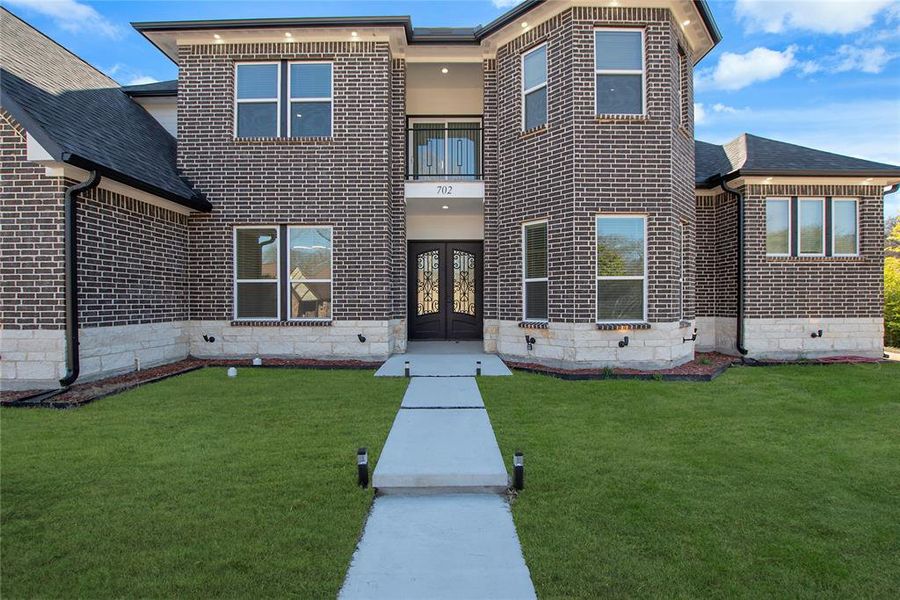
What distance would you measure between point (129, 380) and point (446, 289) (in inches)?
281

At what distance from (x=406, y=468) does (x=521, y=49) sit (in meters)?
8.62

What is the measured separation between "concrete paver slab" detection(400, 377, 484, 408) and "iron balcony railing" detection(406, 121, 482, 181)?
5475 mm

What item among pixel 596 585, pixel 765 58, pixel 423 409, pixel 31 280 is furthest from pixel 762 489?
pixel 765 58

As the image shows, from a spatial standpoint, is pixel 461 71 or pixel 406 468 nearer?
pixel 406 468

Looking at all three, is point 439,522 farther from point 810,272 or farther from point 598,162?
point 810,272

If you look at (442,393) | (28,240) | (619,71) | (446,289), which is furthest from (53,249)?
(619,71)

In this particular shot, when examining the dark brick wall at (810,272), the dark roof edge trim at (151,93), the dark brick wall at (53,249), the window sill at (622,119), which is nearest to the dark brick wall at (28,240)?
the dark brick wall at (53,249)

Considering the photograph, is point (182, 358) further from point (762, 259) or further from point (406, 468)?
point (762, 259)

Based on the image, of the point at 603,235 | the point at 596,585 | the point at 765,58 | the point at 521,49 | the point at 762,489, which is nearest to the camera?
the point at 596,585

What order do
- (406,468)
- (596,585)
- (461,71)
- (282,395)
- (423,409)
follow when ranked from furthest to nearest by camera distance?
(461,71) < (282,395) < (423,409) < (406,468) < (596,585)

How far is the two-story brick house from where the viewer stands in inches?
332

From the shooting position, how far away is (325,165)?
31.4 feet

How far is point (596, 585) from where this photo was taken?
245cm

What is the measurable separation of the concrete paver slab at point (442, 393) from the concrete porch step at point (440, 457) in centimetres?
50
